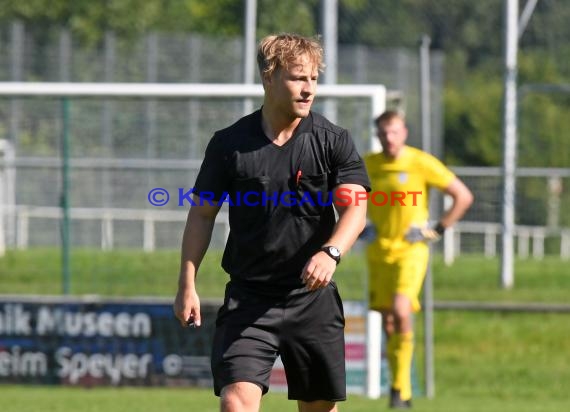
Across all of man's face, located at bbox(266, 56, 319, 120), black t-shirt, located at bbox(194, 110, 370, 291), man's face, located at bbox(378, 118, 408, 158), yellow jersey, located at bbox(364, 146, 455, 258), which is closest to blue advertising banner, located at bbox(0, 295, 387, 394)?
yellow jersey, located at bbox(364, 146, 455, 258)

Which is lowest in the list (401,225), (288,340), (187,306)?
(288,340)

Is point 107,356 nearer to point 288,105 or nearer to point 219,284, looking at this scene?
point 219,284

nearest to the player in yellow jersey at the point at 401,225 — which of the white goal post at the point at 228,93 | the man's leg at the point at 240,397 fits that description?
the white goal post at the point at 228,93

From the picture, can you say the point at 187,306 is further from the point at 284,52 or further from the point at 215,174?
the point at 284,52

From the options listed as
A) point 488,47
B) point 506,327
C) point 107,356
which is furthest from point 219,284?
point 488,47

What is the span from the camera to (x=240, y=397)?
18.2ft

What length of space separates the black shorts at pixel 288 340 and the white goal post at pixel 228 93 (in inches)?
212

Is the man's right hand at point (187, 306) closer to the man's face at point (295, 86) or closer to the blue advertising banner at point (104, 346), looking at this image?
the man's face at point (295, 86)

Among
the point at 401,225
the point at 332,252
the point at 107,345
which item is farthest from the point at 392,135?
the point at 332,252

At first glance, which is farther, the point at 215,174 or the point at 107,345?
the point at 107,345

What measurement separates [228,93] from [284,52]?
6.09m

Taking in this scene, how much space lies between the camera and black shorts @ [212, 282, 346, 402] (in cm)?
570

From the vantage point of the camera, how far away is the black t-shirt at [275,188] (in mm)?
5680

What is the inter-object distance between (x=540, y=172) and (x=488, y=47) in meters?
5.26
